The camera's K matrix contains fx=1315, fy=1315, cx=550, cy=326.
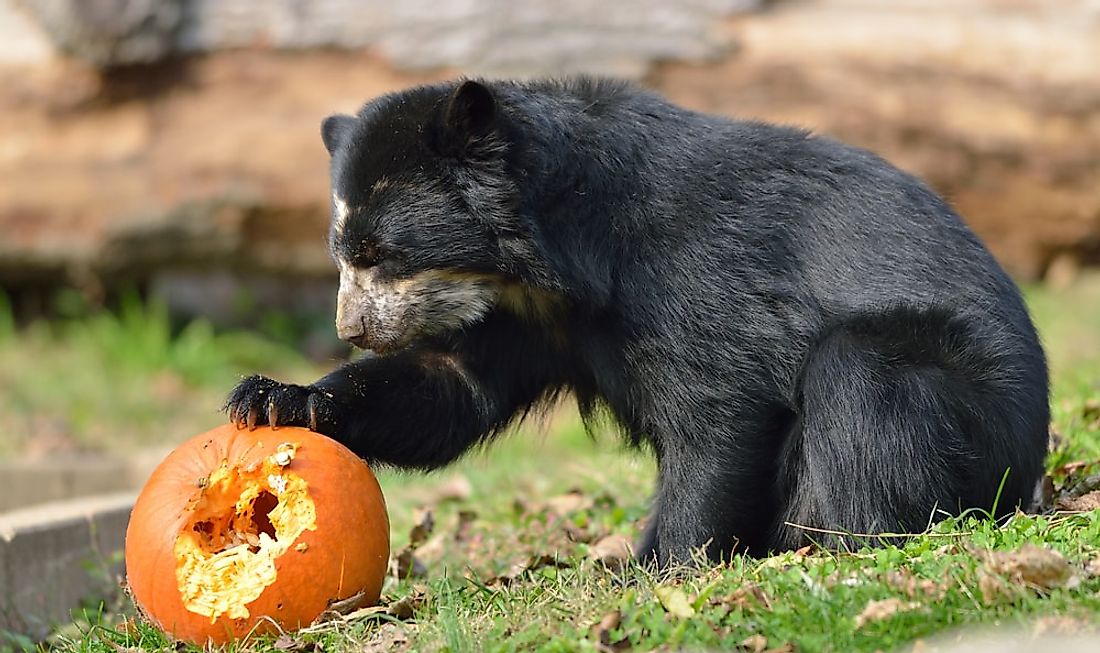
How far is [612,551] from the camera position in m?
5.00

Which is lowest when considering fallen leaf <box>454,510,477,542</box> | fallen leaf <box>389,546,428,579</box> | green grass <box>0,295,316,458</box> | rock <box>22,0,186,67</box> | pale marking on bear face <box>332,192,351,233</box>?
green grass <box>0,295,316,458</box>

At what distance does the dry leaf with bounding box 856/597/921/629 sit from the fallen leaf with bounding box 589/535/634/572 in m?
1.39

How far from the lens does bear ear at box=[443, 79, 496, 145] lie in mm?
4152

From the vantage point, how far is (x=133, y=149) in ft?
31.5

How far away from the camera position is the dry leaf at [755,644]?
307cm

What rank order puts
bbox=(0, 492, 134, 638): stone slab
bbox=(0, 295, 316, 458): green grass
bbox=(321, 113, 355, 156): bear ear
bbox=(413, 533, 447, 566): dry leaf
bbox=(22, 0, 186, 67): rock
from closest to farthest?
bbox=(321, 113, 355, 156): bear ear → bbox=(0, 492, 134, 638): stone slab → bbox=(413, 533, 447, 566): dry leaf → bbox=(22, 0, 186, 67): rock → bbox=(0, 295, 316, 458): green grass

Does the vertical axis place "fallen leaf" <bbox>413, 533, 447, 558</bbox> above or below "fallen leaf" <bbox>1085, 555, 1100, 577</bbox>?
below

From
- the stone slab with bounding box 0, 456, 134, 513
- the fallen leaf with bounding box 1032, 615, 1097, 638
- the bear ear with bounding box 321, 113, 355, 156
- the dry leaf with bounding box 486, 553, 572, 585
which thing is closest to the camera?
the fallen leaf with bounding box 1032, 615, 1097, 638

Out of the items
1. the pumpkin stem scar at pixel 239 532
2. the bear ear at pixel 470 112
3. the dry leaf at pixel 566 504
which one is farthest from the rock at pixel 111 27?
the pumpkin stem scar at pixel 239 532

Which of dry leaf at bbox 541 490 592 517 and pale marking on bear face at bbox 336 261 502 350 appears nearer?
pale marking on bear face at bbox 336 261 502 350

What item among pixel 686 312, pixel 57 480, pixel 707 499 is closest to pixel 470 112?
pixel 686 312

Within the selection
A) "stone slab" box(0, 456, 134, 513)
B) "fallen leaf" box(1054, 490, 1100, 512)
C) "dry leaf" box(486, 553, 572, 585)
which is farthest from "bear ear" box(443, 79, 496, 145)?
"stone slab" box(0, 456, 134, 513)

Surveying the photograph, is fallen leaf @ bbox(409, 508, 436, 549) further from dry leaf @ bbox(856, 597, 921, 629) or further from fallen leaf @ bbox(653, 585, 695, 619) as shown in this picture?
dry leaf @ bbox(856, 597, 921, 629)

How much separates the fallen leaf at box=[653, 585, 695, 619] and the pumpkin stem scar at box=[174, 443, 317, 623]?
1.06 m
